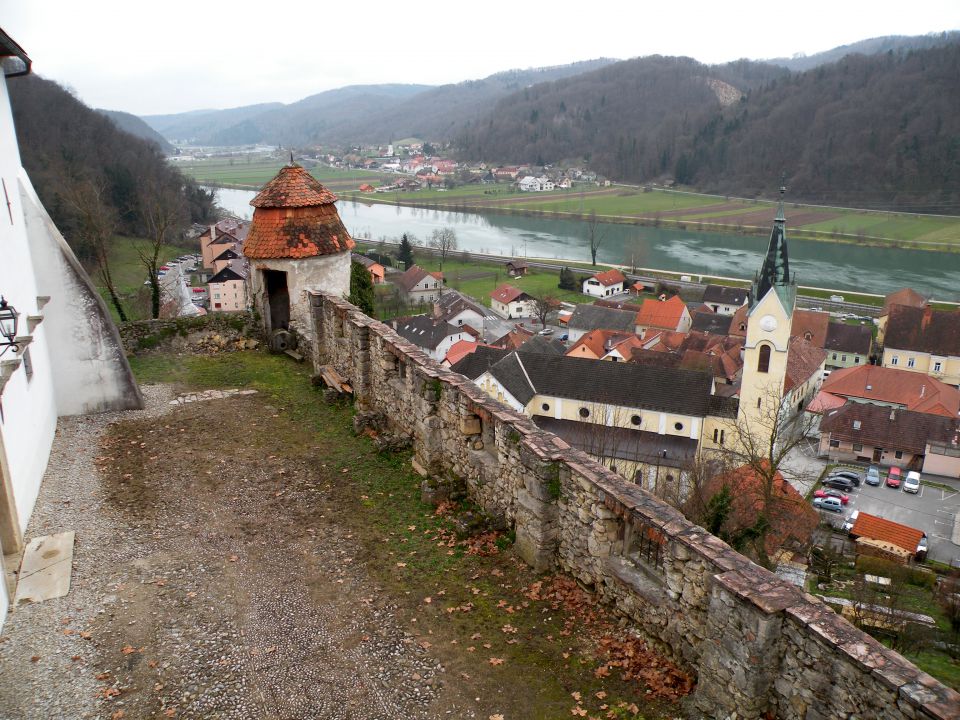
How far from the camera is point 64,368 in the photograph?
11.1m

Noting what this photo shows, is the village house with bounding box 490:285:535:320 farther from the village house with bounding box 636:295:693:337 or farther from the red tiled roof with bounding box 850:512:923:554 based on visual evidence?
the red tiled roof with bounding box 850:512:923:554


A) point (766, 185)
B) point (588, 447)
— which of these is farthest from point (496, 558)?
point (766, 185)

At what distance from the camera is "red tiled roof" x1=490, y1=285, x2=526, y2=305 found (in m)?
66.8

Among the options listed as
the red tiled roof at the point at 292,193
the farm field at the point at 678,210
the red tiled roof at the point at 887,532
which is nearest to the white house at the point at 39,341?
the red tiled roof at the point at 292,193

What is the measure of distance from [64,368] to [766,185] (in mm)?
134391

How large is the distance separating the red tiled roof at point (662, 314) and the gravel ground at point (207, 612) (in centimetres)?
5050

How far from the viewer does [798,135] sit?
5167 inches

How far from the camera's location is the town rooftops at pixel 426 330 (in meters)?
51.9

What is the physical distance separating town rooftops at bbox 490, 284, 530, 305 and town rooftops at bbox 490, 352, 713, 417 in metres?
29.2

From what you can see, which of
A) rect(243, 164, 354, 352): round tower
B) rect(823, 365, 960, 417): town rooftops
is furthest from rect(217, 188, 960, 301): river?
rect(243, 164, 354, 352): round tower

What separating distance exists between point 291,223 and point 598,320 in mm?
46706

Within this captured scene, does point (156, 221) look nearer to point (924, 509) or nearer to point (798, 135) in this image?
Answer: point (924, 509)

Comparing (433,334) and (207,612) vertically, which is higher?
(207,612)

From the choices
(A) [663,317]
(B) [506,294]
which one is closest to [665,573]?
(A) [663,317]
